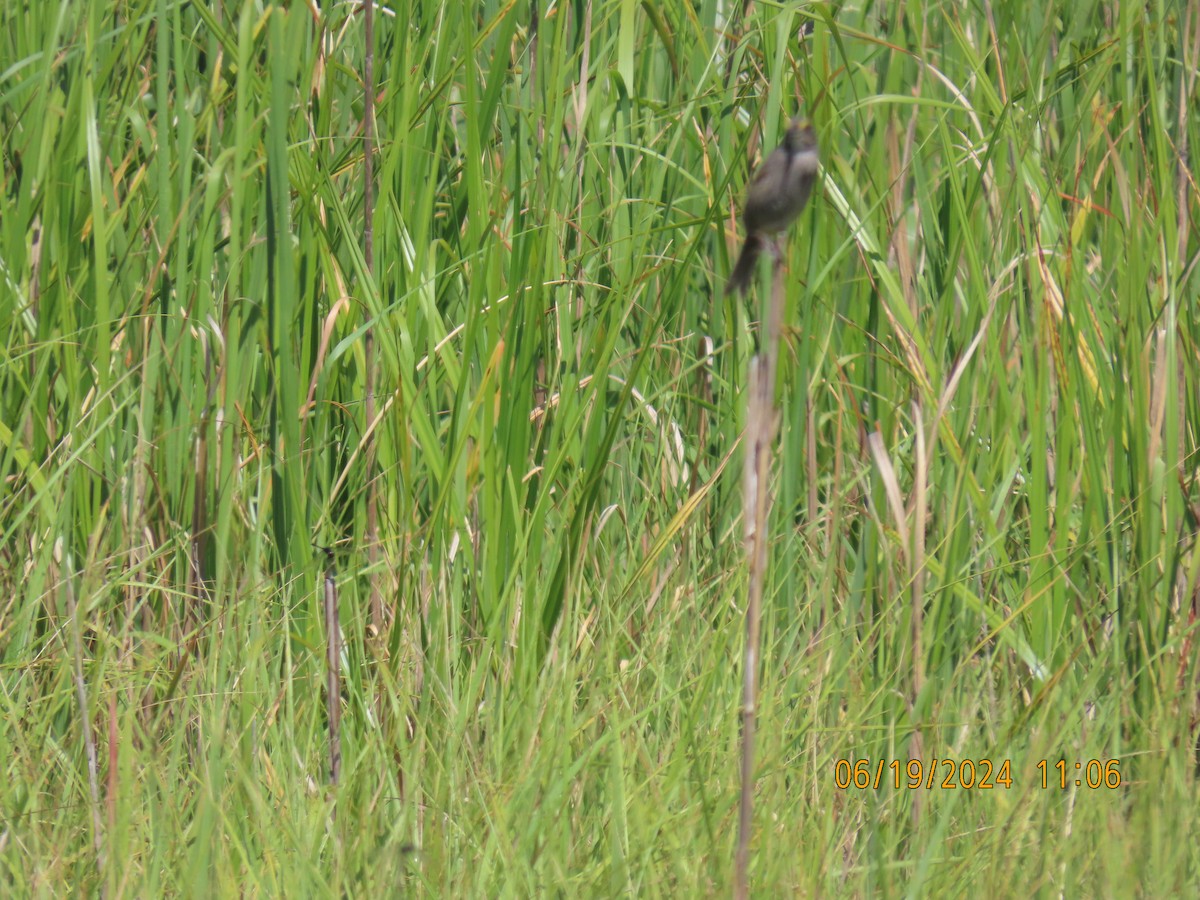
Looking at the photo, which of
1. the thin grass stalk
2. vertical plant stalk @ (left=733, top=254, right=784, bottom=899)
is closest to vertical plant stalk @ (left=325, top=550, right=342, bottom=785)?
the thin grass stalk

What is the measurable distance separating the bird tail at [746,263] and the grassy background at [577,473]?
486mm

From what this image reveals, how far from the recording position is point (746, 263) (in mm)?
901

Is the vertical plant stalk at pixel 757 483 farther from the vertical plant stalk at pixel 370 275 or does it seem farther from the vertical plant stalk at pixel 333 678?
the vertical plant stalk at pixel 370 275

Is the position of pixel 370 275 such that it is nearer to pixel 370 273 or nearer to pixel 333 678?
pixel 370 273

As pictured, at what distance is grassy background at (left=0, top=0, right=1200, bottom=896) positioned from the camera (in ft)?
3.92

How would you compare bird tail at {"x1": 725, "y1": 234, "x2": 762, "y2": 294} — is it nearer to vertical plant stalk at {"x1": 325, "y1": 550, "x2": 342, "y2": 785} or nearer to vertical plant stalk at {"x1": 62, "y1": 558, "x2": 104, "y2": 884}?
vertical plant stalk at {"x1": 325, "y1": 550, "x2": 342, "y2": 785}

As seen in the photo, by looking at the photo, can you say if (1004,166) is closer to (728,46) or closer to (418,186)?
(728,46)

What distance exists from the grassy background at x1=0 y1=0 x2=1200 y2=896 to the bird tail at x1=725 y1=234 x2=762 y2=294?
0.49 meters

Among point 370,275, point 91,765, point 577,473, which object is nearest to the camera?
point 91,765

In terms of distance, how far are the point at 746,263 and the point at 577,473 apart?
721mm

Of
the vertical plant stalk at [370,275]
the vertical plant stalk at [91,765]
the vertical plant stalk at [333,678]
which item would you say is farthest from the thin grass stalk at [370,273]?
the vertical plant stalk at [91,765]

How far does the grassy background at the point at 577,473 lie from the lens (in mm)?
1195

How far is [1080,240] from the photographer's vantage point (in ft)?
5.85
